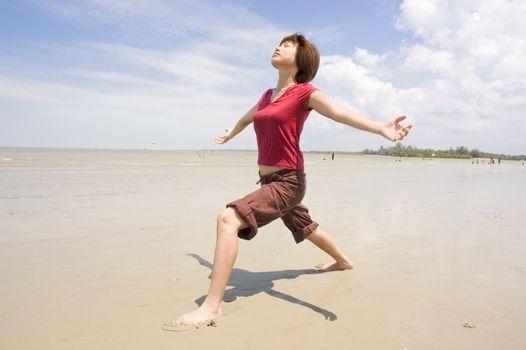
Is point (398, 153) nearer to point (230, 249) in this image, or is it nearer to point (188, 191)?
point (188, 191)

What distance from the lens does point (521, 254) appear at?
459cm

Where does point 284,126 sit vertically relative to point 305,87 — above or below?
below

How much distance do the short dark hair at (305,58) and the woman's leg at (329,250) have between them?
142cm

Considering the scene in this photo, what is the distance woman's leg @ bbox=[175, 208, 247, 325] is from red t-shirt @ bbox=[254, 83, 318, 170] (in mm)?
604

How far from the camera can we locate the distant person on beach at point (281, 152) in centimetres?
286

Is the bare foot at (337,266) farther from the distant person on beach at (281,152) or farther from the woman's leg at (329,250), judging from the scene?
the distant person on beach at (281,152)

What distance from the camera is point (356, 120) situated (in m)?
2.95

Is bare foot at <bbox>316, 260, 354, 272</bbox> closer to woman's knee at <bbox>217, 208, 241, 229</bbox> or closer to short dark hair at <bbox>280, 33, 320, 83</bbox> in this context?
woman's knee at <bbox>217, 208, 241, 229</bbox>

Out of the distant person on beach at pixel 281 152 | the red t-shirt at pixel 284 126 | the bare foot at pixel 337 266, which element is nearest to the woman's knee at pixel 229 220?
the distant person on beach at pixel 281 152

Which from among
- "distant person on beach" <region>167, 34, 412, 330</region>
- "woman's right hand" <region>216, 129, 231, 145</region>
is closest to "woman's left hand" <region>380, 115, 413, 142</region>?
"distant person on beach" <region>167, 34, 412, 330</region>

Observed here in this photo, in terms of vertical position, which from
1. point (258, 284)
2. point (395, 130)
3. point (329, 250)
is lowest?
point (258, 284)

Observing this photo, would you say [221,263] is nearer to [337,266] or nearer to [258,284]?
[258,284]

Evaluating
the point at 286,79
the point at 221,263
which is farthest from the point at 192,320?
the point at 286,79

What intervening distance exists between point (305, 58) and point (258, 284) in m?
1.97
